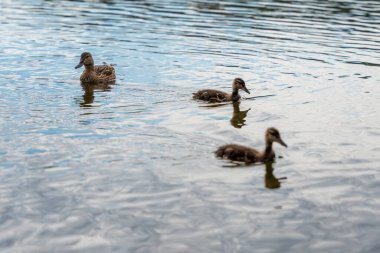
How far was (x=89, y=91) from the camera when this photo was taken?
19.7 meters

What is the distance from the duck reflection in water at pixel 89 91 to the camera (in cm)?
1797

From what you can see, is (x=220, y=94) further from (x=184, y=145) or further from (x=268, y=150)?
(x=268, y=150)

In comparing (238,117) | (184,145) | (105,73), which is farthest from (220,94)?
(184,145)

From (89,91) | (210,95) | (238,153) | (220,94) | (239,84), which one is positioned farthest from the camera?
(89,91)

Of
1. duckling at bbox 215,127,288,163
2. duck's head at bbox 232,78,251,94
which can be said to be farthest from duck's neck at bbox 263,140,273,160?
duck's head at bbox 232,78,251,94

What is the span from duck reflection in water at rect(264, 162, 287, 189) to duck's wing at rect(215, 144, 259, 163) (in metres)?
0.33

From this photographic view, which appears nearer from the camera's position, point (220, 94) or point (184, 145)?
point (184, 145)

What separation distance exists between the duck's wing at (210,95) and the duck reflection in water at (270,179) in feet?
18.0

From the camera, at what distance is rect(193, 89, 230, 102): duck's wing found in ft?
59.6

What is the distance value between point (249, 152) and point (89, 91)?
783 cm

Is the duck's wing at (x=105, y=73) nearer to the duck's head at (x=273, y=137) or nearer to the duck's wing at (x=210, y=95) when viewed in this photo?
the duck's wing at (x=210, y=95)

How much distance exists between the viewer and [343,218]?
10.6 meters

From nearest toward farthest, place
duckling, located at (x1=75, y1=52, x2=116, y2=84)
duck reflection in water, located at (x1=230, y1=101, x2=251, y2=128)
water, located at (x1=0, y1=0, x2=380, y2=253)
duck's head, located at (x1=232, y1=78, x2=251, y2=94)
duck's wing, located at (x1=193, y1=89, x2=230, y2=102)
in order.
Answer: water, located at (x1=0, y1=0, x2=380, y2=253) < duck reflection in water, located at (x1=230, y1=101, x2=251, y2=128) < duck's wing, located at (x1=193, y1=89, x2=230, y2=102) < duck's head, located at (x1=232, y1=78, x2=251, y2=94) < duckling, located at (x1=75, y1=52, x2=116, y2=84)

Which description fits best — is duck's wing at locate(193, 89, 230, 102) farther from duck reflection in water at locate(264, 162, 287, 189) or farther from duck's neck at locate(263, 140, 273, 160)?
duck reflection in water at locate(264, 162, 287, 189)
